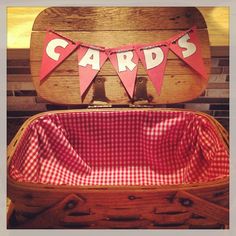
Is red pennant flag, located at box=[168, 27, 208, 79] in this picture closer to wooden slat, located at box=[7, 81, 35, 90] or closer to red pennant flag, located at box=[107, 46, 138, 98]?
red pennant flag, located at box=[107, 46, 138, 98]

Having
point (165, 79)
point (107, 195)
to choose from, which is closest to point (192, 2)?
point (165, 79)

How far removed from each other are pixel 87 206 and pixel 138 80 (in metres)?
0.88

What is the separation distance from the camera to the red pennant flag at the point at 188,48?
6.73 feet

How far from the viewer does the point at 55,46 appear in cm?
205

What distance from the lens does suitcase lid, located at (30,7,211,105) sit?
205 cm

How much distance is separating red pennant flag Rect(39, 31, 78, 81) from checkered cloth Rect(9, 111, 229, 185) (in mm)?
278

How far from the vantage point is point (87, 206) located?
4.66ft

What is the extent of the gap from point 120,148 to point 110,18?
29.5 inches

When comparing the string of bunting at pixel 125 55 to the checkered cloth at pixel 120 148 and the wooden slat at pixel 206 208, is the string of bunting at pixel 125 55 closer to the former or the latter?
the checkered cloth at pixel 120 148

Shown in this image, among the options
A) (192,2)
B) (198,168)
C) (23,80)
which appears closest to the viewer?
(192,2)

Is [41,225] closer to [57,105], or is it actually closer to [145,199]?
[145,199]

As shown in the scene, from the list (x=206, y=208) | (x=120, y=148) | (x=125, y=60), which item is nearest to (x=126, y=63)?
(x=125, y=60)

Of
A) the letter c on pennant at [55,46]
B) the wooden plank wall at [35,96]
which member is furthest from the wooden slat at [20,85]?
the letter c on pennant at [55,46]

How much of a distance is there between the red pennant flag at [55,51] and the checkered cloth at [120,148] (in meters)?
0.28
